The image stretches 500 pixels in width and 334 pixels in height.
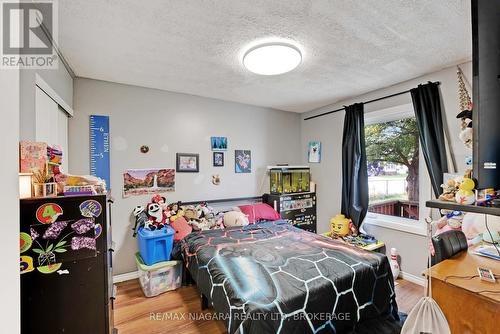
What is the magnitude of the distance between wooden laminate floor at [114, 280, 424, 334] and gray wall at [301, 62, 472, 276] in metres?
0.43

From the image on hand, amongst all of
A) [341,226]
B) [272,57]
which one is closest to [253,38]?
[272,57]

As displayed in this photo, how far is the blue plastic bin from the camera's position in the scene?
2455 mm

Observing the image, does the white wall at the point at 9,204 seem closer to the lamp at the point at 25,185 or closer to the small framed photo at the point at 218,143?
the lamp at the point at 25,185

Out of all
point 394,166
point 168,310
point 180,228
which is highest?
point 394,166

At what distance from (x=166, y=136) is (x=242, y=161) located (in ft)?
3.99

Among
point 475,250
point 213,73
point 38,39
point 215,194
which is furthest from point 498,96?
point 215,194

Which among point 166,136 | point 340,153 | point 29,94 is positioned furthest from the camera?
point 340,153

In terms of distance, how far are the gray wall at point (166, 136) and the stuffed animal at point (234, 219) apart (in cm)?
43

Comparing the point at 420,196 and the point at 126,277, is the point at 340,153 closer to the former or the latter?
the point at 420,196

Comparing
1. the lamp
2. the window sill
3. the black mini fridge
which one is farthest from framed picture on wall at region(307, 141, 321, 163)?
the lamp

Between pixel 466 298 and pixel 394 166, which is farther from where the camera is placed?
pixel 394 166

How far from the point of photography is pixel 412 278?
105 inches

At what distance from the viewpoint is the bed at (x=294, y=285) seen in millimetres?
1412

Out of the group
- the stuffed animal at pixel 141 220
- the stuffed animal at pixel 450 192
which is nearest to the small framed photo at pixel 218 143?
the stuffed animal at pixel 141 220
